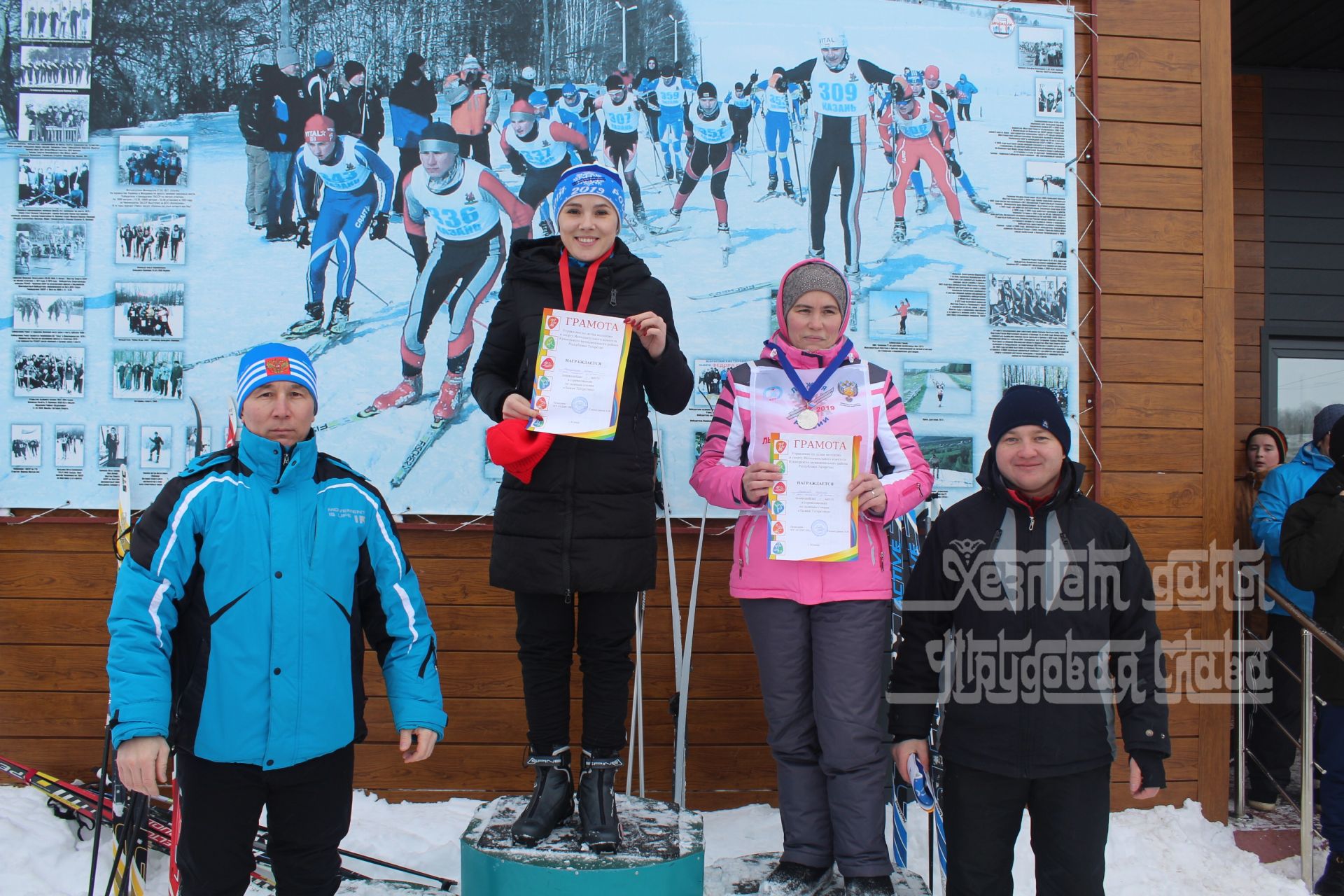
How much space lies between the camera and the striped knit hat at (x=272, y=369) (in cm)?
198

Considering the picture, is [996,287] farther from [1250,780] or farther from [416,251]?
[1250,780]

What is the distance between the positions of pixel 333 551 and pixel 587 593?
0.66 m

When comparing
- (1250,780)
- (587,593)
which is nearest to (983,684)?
(587,593)

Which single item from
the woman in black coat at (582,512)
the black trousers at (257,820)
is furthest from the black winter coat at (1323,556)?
the black trousers at (257,820)

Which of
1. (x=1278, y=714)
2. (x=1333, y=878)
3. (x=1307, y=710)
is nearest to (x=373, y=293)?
(x=1307, y=710)

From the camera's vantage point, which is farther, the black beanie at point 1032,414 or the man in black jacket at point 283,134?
the man in black jacket at point 283,134

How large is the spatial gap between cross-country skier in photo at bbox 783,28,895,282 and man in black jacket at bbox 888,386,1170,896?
148 cm

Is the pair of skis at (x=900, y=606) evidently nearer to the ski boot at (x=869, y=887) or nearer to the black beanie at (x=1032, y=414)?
the ski boot at (x=869, y=887)

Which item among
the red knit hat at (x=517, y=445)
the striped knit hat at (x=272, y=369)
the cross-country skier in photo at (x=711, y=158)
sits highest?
the cross-country skier in photo at (x=711, y=158)

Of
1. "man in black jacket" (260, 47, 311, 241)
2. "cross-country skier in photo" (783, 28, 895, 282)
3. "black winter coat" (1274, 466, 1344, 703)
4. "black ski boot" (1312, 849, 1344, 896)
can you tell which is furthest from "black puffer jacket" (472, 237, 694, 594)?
"black ski boot" (1312, 849, 1344, 896)

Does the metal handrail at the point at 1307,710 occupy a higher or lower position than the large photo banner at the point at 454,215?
lower

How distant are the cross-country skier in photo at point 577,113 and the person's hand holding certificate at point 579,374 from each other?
1431 millimetres

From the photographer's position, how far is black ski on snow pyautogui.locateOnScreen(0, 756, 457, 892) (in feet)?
8.98

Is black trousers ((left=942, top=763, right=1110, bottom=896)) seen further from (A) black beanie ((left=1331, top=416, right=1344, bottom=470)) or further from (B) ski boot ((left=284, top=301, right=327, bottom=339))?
(B) ski boot ((left=284, top=301, right=327, bottom=339))
